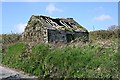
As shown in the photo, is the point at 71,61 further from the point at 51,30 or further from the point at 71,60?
the point at 51,30

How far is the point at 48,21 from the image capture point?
1161 inches

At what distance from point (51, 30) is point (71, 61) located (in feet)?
38.9

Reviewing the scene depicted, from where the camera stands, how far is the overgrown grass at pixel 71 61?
13.9 metres

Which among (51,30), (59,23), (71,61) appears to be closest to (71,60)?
(71,61)

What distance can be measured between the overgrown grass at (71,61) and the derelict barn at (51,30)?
6468mm

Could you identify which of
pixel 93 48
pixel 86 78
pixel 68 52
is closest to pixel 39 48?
pixel 68 52

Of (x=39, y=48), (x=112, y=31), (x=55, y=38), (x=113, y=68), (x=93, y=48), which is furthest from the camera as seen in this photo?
(x=112, y=31)

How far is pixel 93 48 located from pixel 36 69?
3.87 m

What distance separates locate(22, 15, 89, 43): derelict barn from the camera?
2753cm

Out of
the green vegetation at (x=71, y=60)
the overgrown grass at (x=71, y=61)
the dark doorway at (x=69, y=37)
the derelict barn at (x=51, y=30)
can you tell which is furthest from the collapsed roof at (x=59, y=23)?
the overgrown grass at (x=71, y=61)

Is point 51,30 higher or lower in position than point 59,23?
lower

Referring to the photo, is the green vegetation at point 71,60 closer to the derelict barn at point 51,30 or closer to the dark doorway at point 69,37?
the derelict barn at point 51,30

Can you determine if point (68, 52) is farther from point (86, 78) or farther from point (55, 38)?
point (55, 38)

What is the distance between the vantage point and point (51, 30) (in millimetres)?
27547
